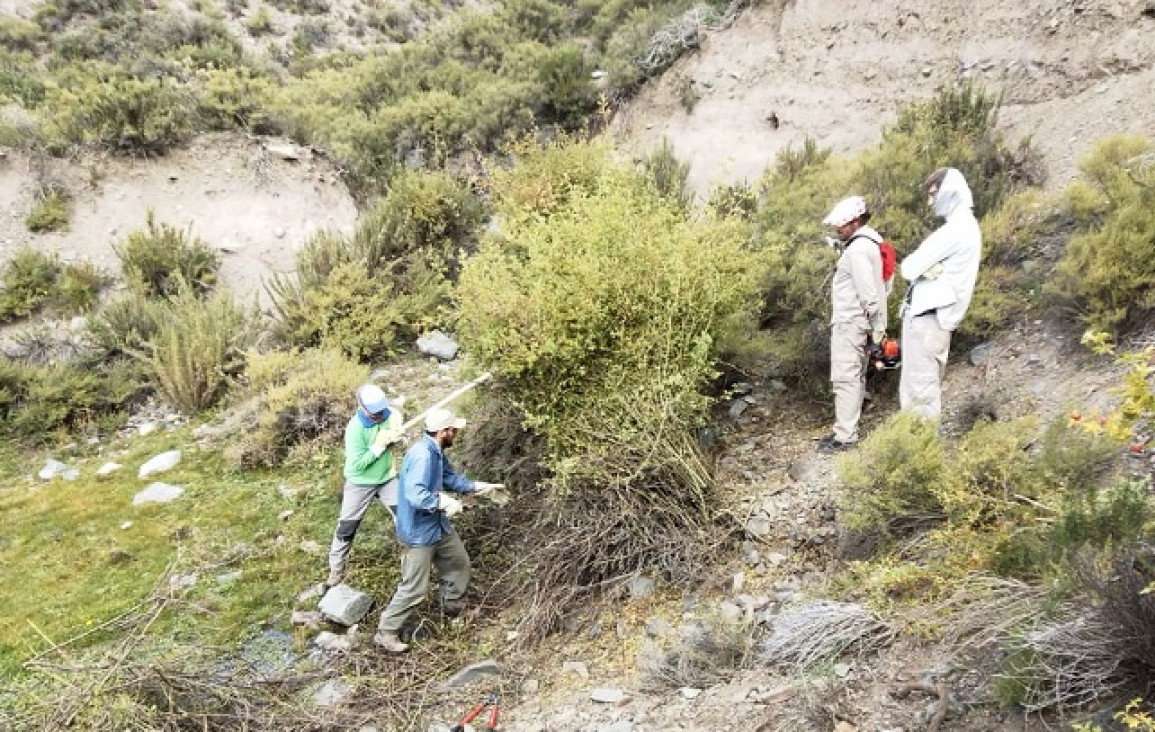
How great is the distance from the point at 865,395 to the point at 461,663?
355 centimetres

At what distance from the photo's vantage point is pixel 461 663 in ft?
15.9

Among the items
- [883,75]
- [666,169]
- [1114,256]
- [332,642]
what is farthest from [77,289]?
A: [1114,256]

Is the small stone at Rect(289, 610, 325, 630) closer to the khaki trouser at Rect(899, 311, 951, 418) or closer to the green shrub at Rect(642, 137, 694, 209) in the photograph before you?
the khaki trouser at Rect(899, 311, 951, 418)

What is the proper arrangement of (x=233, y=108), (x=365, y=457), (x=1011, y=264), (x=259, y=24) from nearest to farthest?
1. (x=365, y=457)
2. (x=1011, y=264)
3. (x=233, y=108)
4. (x=259, y=24)

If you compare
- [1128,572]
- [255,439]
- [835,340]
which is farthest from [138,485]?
[1128,572]

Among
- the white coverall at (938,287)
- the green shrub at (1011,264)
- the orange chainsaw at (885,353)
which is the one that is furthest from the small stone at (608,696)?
the green shrub at (1011,264)

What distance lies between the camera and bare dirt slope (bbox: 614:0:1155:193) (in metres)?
8.09

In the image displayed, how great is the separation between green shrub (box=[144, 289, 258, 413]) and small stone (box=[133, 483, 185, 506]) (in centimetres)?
161

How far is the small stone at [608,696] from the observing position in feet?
13.3

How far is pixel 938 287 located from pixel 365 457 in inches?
160

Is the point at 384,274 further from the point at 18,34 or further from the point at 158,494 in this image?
the point at 18,34

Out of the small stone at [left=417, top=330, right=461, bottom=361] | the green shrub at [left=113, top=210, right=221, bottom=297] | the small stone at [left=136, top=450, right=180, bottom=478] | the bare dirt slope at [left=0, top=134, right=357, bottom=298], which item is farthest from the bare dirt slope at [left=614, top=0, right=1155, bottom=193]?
the green shrub at [left=113, top=210, right=221, bottom=297]

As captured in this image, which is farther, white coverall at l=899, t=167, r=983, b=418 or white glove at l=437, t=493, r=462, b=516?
white glove at l=437, t=493, r=462, b=516

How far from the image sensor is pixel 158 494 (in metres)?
7.23
